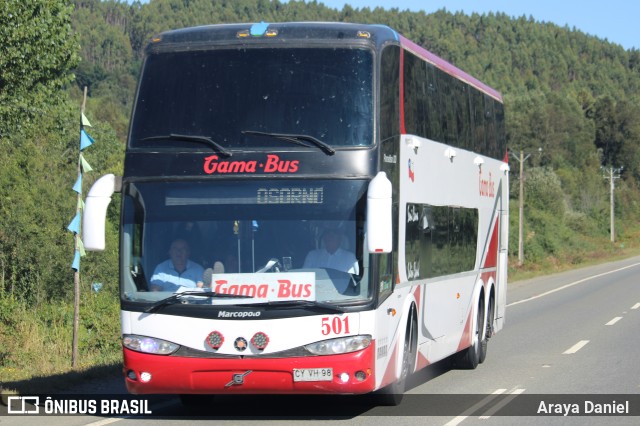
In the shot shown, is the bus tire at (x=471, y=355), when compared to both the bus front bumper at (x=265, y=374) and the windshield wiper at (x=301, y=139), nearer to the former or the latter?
the bus front bumper at (x=265, y=374)

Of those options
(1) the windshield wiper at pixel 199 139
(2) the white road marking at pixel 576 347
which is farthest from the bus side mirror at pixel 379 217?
(2) the white road marking at pixel 576 347

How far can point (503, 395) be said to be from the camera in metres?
11.4

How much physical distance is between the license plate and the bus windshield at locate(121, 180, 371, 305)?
565 millimetres

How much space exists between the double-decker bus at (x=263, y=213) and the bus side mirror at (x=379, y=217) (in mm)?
14

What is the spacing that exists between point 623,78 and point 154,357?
200391 mm

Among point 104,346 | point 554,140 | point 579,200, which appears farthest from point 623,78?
point 104,346

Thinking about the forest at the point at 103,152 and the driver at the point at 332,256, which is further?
the forest at the point at 103,152

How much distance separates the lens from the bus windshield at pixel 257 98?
30.7ft

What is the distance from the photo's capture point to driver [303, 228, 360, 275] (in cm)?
904

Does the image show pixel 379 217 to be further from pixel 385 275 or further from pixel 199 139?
pixel 199 139

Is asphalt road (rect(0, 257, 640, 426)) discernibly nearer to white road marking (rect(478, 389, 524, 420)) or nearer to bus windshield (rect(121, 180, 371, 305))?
white road marking (rect(478, 389, 524, 420))

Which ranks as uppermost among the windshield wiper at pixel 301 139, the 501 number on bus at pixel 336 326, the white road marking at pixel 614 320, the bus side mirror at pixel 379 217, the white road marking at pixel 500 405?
the windshield wiper at pixel 301 139

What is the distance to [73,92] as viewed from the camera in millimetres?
121500

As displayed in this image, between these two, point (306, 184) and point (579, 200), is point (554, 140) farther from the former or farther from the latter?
point (306, 184)
